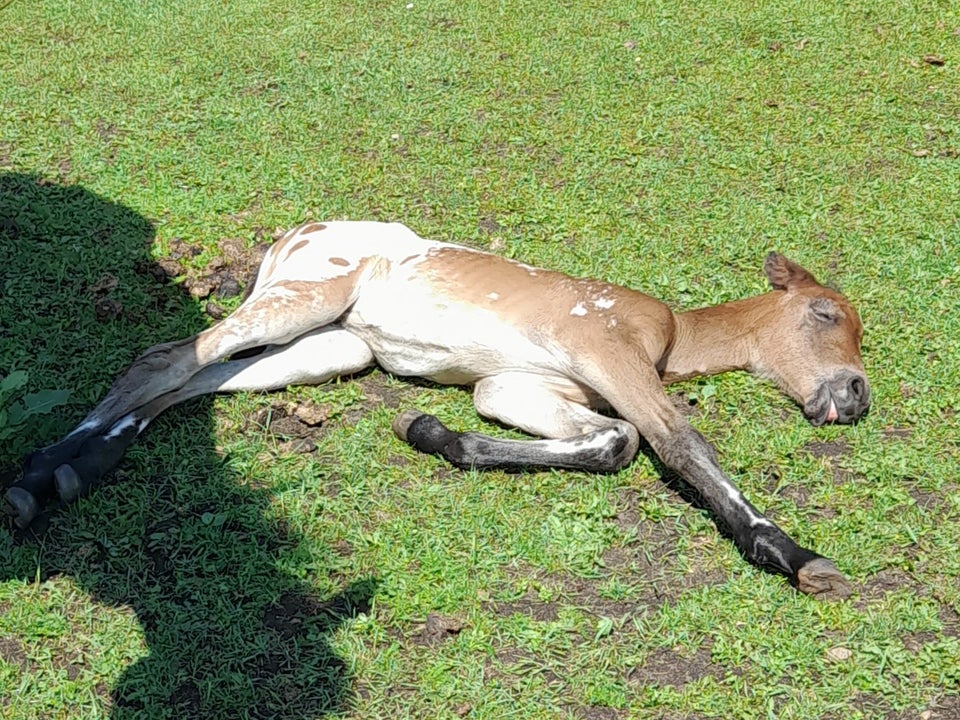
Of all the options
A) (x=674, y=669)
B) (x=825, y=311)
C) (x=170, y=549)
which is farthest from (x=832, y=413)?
(x=170, y=549)

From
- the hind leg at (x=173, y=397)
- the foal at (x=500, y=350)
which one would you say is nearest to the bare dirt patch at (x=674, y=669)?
the foal at (x=500, y=350)

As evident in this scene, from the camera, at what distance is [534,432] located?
546cm

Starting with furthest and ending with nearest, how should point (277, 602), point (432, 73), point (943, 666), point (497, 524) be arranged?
point (432, 73)
point (497, 524)
point (277, 602)
point (943, 666)

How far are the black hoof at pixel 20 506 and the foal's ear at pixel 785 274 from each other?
13.7 feet

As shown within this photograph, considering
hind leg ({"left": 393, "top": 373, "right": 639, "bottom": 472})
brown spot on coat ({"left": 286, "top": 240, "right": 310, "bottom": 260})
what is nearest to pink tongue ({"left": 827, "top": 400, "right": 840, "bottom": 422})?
hind leg ({"left": 393, "top": 373, "right": 639, "bottom": 472})

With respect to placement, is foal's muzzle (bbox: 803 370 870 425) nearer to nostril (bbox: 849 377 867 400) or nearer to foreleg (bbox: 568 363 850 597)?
nostril (bbox: 849 377 867 400)

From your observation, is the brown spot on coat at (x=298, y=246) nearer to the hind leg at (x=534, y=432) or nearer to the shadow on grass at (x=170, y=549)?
the shadow on grass at (x=170, y=549)

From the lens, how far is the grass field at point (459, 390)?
4082 mm

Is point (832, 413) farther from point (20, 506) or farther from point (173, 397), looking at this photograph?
point (20, 506)

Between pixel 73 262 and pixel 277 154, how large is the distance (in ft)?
6.20

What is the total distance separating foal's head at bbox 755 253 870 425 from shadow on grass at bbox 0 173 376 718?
2589mm

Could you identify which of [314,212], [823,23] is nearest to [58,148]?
[314,212]

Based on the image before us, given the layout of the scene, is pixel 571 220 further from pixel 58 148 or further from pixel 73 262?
pixel 58 148

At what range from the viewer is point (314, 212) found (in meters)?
7.29
